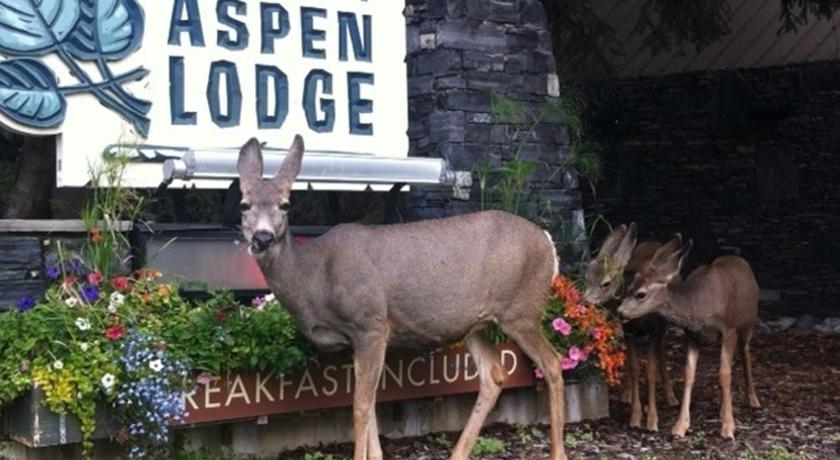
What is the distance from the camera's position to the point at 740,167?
17.1 metres

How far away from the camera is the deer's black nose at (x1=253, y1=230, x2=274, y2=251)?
6.34 meters

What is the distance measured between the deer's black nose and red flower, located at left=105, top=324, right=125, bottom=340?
3.50 feet

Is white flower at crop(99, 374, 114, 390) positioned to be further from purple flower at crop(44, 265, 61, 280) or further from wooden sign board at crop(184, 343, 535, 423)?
purple flower at crop(44, 265, 61, 280)

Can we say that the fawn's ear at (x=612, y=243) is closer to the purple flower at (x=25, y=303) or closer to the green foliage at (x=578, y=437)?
the green foliage at (x=578, y=437)

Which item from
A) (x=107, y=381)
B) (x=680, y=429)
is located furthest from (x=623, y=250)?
(x=107, y=381)

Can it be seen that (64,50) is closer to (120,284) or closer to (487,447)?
(120,284)

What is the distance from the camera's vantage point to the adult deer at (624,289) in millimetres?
8695

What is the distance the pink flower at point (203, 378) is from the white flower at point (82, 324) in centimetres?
64

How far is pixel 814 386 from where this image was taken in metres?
11.3

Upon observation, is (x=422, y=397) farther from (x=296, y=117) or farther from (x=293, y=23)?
(x=293, y=23)

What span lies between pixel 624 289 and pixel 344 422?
2045 mm

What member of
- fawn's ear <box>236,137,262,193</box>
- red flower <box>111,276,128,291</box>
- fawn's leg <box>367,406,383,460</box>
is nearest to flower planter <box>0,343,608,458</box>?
fawn's leg <box>367,406,383,460</box>

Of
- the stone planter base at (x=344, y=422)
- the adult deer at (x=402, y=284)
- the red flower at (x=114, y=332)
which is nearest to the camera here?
the adult deer at (x=402, y=284)

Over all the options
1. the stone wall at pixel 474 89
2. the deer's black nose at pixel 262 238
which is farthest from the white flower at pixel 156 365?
the stone wall at pixel 474 89
